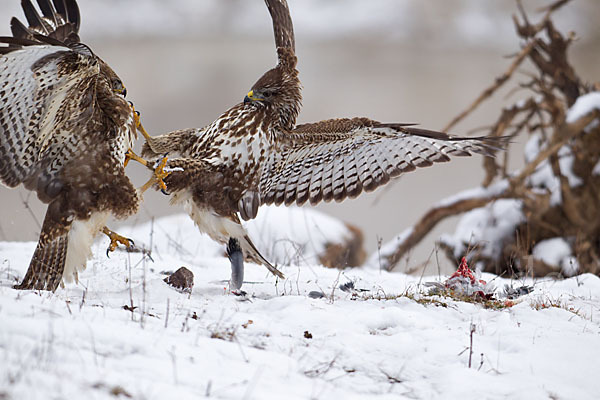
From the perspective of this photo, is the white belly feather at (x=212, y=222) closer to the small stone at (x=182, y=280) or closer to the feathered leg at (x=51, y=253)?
the small stone at (x=182, y=280)

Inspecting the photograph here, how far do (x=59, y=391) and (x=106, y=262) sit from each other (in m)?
3.22

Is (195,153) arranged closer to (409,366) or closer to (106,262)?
(106,262)

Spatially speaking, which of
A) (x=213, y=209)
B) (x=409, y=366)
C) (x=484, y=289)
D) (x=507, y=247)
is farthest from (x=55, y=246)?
(x=507, y=247)

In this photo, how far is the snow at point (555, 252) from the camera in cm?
834

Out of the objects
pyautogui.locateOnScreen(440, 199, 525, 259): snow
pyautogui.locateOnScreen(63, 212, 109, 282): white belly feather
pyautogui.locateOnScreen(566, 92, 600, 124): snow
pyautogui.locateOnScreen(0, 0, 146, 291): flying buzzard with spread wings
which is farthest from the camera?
pyautogui.locateOnScreen(440, 199, 525, 259): snow

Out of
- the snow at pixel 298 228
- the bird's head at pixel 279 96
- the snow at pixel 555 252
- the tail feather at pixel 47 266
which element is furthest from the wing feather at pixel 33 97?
the snow at pixel 555 252

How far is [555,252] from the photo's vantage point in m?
8.51

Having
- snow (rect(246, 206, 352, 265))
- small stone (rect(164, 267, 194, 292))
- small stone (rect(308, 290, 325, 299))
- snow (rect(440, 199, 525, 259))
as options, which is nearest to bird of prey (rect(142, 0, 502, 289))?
small stone (rect(164, 267, 194, 292))

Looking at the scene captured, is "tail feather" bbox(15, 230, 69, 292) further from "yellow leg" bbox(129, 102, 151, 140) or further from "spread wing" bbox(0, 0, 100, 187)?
"yellow leg" bbox(129, 102, 151, 140)

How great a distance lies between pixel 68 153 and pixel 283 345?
2.00 meters

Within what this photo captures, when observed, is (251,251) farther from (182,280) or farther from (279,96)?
(279,96)

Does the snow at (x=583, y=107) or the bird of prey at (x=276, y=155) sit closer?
the bird of prey at (x=276, y=155)

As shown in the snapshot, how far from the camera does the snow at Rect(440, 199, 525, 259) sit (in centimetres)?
870

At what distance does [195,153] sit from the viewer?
4.40m
